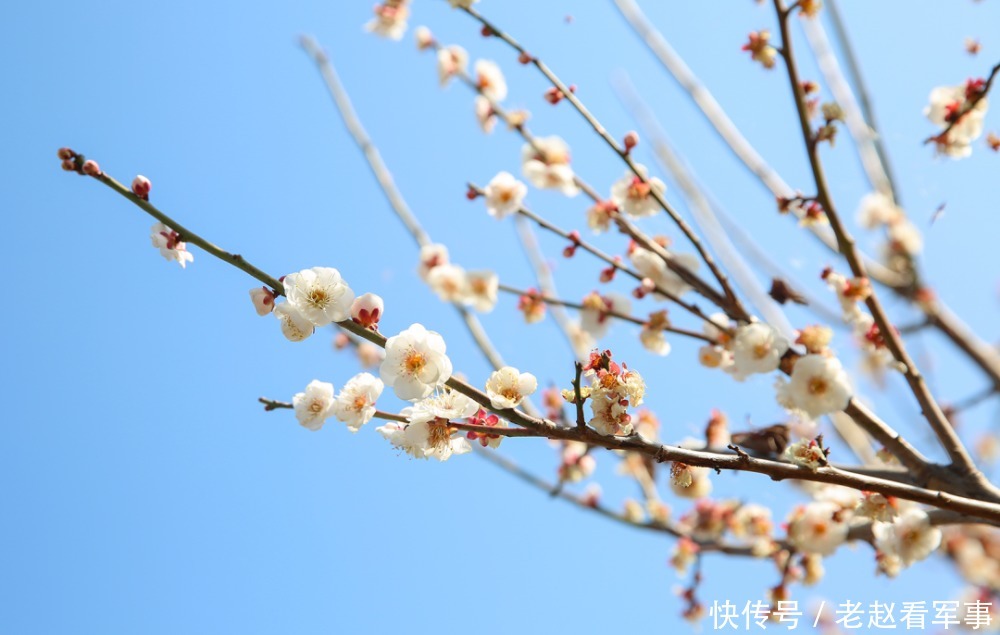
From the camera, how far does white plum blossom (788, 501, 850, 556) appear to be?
282cm

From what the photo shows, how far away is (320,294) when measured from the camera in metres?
1.73

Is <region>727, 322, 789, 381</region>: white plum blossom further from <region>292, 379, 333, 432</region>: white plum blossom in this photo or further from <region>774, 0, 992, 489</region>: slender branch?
<region>292, 379, 333, 432</region>: white plum blossom

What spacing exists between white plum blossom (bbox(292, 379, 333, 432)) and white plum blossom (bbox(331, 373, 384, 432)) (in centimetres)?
3

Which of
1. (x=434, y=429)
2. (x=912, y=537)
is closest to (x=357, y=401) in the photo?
(x=434, y=429)

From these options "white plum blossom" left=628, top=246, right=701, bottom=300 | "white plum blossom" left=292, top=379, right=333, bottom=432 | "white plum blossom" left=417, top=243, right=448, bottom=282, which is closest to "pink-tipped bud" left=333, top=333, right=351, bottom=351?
"white plum blossom" left=417, top=243, right=448, bottom=282

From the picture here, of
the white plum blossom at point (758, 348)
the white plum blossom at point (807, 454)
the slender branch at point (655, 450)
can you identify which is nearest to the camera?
the slender branch at point (655, 450)

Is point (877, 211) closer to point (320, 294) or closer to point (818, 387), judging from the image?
point (818, 387)

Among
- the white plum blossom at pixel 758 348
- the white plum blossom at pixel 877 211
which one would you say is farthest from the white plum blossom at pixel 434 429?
the white plum blossom at pixel 877 211

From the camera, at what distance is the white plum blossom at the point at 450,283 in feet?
9.48

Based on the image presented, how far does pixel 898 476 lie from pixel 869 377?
3.15 meters

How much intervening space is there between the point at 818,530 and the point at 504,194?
5.94 feet

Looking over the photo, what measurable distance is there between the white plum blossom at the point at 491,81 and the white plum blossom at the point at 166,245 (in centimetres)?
204

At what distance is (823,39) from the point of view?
398 centimetres

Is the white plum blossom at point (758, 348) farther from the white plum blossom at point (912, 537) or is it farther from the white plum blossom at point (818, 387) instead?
the white plum blossom at point (912, 537)
